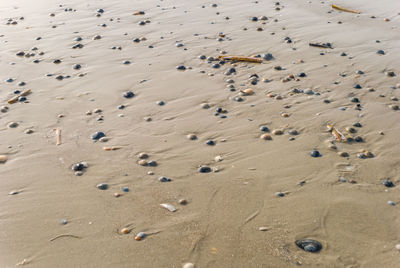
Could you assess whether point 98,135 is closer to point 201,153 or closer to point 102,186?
point 102,186

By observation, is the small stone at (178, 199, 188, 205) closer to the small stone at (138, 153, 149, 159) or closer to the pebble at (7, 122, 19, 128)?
the small stone at (138, 153, 149, 159)

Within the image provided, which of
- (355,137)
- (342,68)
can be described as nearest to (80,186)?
(355,137)

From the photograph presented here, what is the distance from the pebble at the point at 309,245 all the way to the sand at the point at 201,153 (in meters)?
0.05

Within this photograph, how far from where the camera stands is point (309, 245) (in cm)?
368

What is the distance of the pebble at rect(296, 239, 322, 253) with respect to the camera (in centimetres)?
365

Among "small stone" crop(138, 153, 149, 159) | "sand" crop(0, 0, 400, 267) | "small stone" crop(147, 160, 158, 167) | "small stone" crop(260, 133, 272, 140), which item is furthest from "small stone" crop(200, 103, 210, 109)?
"small stone" crop(147, 160, 158, 167)

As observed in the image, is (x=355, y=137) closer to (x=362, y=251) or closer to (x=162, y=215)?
(x=362, y=251)

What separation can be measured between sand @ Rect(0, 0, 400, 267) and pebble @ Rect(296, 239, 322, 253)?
0.16ft

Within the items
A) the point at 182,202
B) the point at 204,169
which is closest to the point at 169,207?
the point at 182,202

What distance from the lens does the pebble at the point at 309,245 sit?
365cm

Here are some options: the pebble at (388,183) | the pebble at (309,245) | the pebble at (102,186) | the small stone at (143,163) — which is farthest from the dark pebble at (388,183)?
the pebble at (102,186)

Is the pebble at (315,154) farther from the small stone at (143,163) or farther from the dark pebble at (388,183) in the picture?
the small stone at (143,163)

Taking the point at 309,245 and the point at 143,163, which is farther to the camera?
the point at 143,163

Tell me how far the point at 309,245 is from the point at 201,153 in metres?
2.04
